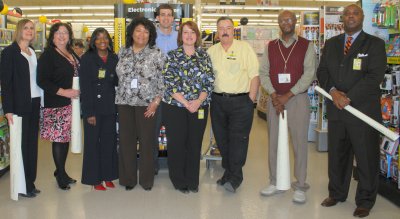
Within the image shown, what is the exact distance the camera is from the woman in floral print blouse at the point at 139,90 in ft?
12.7

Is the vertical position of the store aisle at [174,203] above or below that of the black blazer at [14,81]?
below

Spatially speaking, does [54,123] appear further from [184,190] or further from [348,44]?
[348,44]

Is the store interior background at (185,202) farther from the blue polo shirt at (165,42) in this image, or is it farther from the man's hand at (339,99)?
the blue polo shirt at (165,42)

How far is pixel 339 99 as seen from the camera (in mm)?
3326

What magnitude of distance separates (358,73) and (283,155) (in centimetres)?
94

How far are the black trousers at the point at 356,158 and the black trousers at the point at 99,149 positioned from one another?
2.05 meters

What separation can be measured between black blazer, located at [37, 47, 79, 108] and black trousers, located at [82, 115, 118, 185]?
349 millimetres

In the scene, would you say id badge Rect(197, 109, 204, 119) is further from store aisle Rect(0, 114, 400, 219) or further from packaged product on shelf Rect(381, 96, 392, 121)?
packaged product on shelf Rect(381, 96, 392, 121)

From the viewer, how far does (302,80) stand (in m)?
3.58

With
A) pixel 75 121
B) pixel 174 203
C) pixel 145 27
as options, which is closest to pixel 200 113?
pixel 174 203

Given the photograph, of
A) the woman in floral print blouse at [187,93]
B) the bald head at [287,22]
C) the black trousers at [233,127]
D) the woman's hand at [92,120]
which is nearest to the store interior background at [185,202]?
the black trousers at [233,127]

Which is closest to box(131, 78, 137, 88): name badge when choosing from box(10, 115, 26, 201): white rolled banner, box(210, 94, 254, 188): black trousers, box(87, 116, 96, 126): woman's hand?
box(87, 116, 96, 126): woman's hand

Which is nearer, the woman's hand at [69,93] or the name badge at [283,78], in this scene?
the name badge at [283,78]

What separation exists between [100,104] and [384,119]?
2.70 meters
